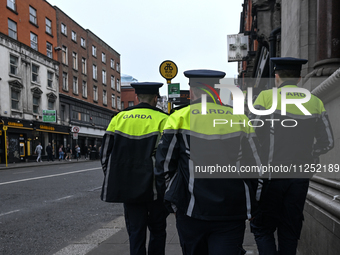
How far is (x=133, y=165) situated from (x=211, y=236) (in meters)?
1.13

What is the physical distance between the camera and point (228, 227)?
215cm

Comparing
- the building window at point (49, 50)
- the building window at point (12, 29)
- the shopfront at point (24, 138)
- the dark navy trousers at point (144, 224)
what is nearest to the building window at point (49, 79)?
the building window at point (49, 50)

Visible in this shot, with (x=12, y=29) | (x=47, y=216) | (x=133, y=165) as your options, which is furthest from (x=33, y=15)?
(x=133, y=165)

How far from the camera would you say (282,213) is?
2.84m

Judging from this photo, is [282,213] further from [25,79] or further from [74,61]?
[74,61]

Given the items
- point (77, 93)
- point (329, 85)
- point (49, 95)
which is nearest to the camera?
point (329, 85)

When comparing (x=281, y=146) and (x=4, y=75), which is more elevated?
(x=4, y=75)

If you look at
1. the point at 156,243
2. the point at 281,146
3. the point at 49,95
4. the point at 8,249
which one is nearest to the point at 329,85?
the point at 281,146

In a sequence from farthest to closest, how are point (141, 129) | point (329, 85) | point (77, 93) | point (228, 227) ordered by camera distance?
point (77, 93)
point (329, 85)
point (141, 129)
point (228, 227)

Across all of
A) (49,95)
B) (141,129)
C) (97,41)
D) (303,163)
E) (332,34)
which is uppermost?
(97,41)

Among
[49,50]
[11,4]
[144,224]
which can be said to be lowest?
[144,224]

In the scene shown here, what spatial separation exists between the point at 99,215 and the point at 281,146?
15.4 ft

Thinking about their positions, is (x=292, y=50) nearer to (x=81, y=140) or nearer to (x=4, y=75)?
(x=4, y=75)

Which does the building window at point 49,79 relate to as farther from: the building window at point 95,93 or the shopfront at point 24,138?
the building window at point 95,93
